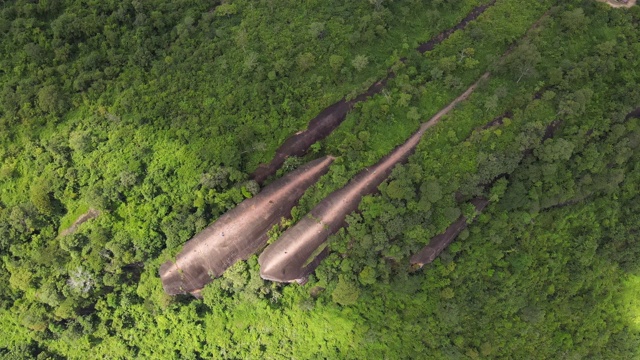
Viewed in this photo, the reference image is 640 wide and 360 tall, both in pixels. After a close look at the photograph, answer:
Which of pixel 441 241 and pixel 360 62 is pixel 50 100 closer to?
pixel 360 62

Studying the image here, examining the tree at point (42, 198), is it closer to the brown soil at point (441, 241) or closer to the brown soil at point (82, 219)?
the brown soil at point (82, 219)

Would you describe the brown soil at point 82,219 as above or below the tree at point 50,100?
below

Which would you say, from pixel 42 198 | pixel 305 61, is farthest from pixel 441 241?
pixel 42 198

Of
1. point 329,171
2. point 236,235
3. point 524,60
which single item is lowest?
point 236,235

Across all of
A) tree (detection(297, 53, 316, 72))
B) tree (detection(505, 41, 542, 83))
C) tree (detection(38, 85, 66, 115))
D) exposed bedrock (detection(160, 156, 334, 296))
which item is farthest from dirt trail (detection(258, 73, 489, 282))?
tree (detection(38, 85, 66, 115))

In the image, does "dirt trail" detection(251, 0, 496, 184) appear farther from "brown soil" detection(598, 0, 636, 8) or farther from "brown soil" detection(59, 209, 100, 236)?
"brown soil" detection(598, 0, 636, 8)

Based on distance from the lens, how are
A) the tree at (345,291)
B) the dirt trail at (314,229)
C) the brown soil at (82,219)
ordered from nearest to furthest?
the tree at (345,291) → the dirt trail at (314,229) → the brown soil at (82,219)

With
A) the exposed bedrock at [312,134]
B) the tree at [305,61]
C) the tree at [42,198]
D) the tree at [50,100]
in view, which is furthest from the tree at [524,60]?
the tree at [42,198]
